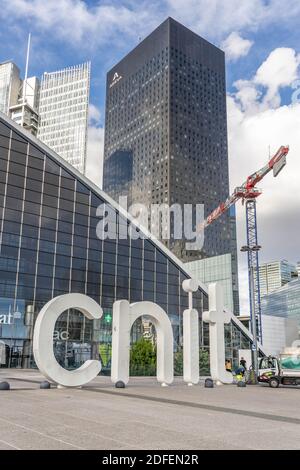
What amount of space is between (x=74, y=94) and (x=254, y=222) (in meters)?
110

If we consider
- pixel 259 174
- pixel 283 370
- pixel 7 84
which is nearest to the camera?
pixel 283 370

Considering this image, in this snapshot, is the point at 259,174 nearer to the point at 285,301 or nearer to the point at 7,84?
the point at 285,301

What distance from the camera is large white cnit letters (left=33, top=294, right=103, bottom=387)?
19.8 metres

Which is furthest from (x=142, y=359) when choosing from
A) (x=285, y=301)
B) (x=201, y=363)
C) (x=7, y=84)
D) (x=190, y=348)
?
(x=7, y=84)

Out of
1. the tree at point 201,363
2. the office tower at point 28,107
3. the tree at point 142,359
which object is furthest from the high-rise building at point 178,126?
the tree at point 142,359

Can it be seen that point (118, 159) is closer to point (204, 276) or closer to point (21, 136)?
point (204, 276)

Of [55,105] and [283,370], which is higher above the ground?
[55,105]

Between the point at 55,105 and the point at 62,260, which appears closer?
the point at 62,260

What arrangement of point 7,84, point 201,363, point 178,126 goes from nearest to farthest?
point 201,363 < point 7,84 < point 178,126

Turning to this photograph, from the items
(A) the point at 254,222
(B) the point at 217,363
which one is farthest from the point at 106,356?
(A) the point at 254,222

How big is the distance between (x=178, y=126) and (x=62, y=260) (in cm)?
14699

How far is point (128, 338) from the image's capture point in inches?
915

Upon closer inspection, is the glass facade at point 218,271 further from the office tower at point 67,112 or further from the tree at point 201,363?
the tree at point 201,363

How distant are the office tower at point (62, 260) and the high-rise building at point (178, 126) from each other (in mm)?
121315
